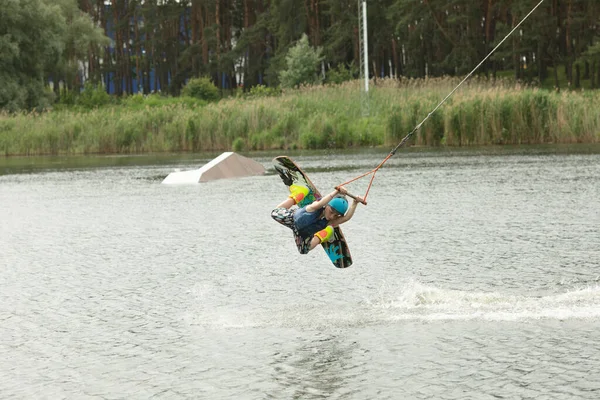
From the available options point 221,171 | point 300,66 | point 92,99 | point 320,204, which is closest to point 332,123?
point 221,171

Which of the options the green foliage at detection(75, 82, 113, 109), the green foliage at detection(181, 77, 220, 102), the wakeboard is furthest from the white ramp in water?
the green foliage at detection(75, 82, 113, 109)

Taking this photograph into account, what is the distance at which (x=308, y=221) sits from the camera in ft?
28.2

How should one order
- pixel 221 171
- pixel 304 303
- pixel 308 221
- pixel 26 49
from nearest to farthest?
pixel 308 221, pixel 304 303, pixel 221 171, pixel 26 49

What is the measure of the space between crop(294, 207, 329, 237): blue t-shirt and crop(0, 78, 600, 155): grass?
27370 millimetres

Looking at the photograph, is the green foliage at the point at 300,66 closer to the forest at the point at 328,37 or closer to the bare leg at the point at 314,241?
the forest at the point at 328,37

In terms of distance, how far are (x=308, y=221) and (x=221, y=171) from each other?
17.7m

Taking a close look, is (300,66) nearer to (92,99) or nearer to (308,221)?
(92,99)

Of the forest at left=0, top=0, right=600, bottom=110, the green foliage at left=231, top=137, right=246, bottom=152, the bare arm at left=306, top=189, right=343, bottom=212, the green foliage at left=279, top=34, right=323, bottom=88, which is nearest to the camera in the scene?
the bare arm at left=306, top=189, right=343, bottom=212

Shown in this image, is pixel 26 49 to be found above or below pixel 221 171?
above

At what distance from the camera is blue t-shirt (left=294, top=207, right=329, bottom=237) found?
858cm

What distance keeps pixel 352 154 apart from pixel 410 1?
36.2 metres

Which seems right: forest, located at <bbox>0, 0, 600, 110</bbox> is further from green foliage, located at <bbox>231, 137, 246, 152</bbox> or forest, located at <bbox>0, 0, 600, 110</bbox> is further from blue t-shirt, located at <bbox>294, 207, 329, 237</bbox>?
blue t-shirt, located at <bbox>294, 207, 329, 237</bbox>

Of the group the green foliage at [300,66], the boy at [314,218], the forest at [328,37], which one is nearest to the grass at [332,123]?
the green foliage at [300,66]

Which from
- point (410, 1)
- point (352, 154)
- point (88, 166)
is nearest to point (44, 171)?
point (88, 166)
